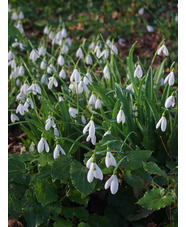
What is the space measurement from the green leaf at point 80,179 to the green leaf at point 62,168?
69 mm

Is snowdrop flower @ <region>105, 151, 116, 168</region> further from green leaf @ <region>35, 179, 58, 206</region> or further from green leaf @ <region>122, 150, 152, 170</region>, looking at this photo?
green leaf @ <region>35, 179, 58, 206</region>

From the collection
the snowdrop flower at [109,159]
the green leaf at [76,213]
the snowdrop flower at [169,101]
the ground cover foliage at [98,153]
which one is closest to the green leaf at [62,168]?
the ground cover foliage at [98,153]

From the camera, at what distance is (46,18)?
5.21 m

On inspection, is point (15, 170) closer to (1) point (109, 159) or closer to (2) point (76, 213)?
(2) point (76, 213)

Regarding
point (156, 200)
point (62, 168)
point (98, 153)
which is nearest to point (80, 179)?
point (62, 168)

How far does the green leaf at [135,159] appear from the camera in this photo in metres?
1.95

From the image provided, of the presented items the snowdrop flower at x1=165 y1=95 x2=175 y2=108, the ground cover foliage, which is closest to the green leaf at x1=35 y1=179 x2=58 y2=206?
the ground cover foliage

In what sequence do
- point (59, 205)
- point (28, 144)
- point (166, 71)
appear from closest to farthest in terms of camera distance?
point (59, 205)
point (28, 144)
point (166, 71)

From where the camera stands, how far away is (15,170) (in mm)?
2154
